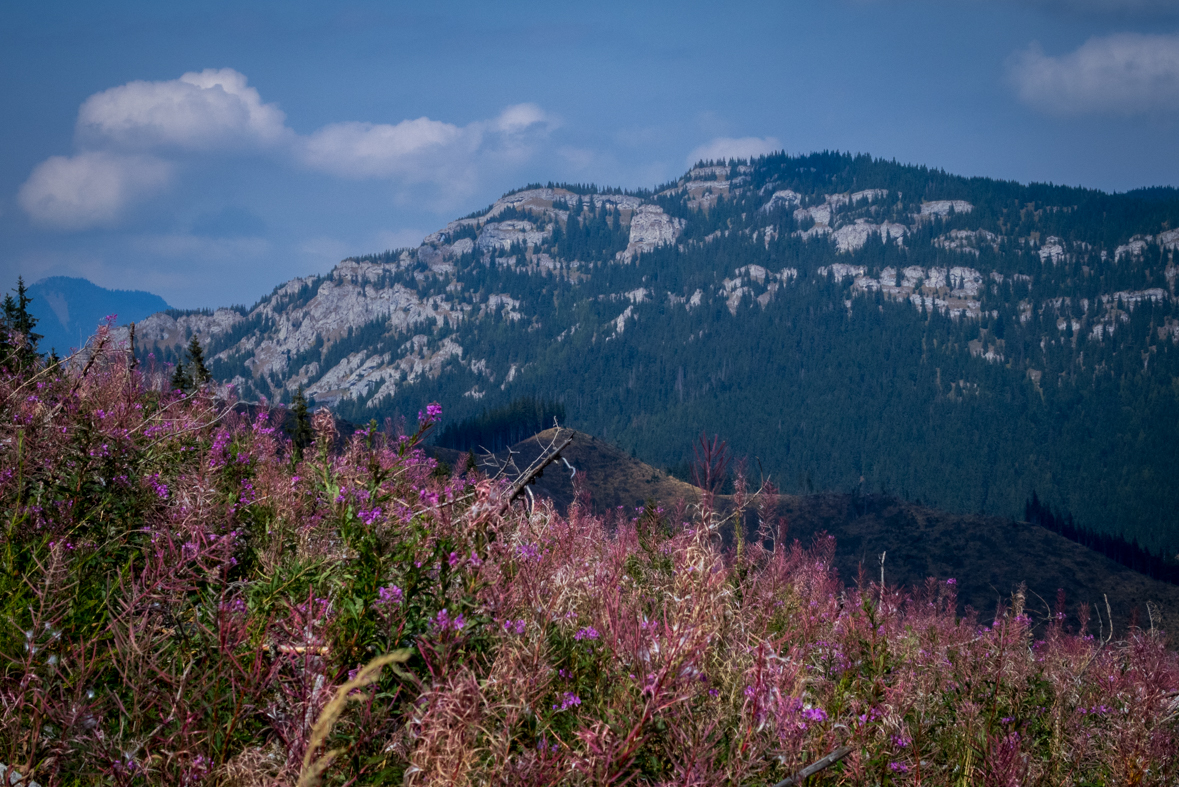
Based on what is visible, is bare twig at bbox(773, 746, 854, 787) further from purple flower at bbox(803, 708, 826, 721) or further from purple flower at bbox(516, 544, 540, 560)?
Answer: purple flower at bbox(516, 544, 540, 560)

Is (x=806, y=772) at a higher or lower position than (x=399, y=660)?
lower

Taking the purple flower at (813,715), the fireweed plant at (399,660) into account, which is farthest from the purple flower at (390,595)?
the purple flower at (813,715)

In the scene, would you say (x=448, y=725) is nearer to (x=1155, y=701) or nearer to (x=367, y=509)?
(x=367, y=509)

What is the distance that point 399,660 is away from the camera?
279 centimetres

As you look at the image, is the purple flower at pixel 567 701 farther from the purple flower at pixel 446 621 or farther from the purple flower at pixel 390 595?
the purple flower at pixel 390 595

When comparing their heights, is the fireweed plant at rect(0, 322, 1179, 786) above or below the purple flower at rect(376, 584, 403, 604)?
below

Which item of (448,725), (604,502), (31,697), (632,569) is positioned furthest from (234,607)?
(604,502)

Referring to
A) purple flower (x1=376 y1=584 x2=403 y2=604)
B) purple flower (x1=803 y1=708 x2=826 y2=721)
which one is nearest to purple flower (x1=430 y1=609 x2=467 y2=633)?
purple flower (x1=376 y1=584 x2=403 y2=604)

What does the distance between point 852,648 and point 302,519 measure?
5.28m

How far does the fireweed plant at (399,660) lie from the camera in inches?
95.7

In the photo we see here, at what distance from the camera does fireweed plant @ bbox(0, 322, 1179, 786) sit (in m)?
2.43

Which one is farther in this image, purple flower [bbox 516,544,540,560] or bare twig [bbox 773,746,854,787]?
purple flower [bbox 516,544,540,560]

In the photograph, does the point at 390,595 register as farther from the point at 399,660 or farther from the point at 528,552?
the point at 528,552

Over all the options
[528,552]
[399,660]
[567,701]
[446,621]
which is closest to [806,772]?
[567,701]
